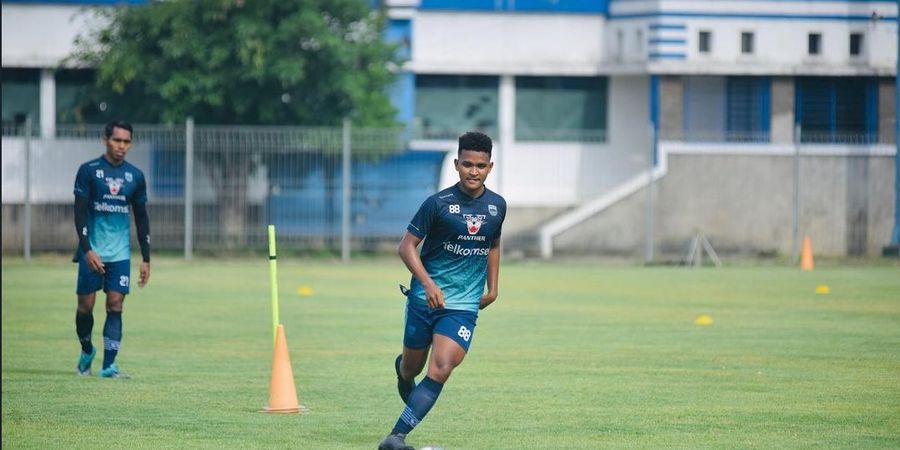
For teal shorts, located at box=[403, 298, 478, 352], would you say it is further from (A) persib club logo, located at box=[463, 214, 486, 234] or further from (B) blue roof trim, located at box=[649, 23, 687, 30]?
(B) blue roof trim, located at box=[649, 23, 687, 30]

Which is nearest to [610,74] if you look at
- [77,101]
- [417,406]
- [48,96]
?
[77,101]

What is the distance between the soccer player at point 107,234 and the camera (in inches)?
594

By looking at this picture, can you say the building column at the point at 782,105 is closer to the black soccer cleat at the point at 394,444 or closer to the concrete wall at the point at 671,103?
the concrete wall at the point at 671,103

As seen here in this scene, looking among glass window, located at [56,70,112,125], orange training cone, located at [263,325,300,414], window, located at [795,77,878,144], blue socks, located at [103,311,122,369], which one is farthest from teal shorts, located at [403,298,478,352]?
window, located at [795,77,878,144]

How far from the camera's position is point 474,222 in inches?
422

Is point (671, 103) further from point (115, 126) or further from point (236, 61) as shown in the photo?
point (115, 126)

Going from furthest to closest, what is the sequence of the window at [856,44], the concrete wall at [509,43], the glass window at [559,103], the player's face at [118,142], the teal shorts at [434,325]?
the glass window at [559,103]
the concrete wall at [509,43]
the window at [856,44]
the player's face at [118,142]
the teal shorts at [434,325]

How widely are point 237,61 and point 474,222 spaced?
96.1ft

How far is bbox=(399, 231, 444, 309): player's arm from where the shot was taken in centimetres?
1047

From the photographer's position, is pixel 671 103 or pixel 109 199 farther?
pixel 671 103

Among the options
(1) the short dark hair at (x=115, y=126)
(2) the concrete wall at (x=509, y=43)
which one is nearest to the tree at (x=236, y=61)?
(2) the concrete wall at (x=509, y=43)

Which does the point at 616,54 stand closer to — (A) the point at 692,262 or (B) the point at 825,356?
(A) the point at 692,262

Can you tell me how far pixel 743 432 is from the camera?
1155 cm

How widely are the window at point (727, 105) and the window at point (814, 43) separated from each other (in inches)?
56.3
